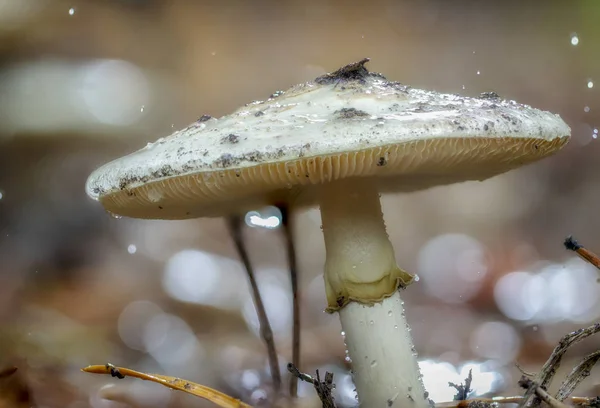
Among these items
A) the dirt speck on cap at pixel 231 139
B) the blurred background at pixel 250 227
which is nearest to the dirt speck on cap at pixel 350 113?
the dirt speck on cap at pixel 231 139

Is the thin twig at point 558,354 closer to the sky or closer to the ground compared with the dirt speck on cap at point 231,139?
closer to the ground

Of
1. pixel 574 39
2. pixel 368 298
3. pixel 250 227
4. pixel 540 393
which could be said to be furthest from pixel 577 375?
pixel 574 39

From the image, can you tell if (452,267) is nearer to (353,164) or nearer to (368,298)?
(368,298)

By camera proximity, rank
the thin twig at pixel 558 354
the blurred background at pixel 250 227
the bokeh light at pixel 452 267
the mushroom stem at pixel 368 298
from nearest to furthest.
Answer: the thin twig at pixel 558 354, the mushroom stem at pixel 368 298, the blurred background at pixel 250 227, the bokeh light at pixel 452 267

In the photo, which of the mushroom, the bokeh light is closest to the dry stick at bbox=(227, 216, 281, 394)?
the mushroom

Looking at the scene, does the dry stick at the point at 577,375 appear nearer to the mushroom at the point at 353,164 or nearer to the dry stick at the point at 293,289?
the mushroom at the point at 353,164

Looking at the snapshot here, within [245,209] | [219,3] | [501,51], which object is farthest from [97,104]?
[501,51]

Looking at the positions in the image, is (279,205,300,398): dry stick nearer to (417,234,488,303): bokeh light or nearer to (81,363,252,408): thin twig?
(81,363,252,408): thin twig

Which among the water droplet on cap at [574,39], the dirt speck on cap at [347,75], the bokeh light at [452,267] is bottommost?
the dirt speck on cap at [347,75]
